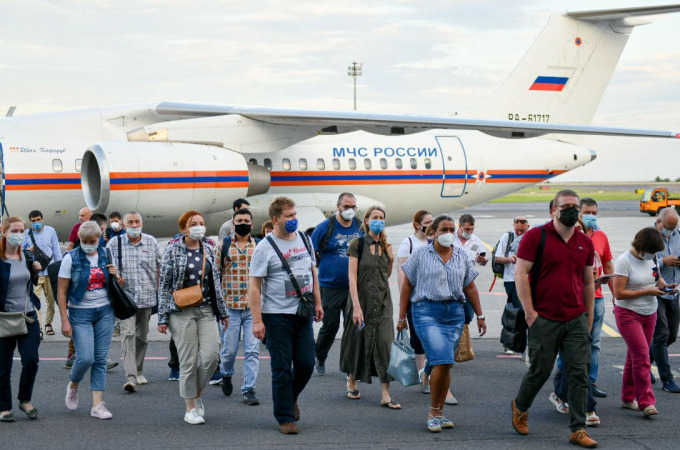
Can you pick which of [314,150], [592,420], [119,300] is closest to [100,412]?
[119,300]

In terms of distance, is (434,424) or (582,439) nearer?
(582,439)

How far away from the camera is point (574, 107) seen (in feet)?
70.8

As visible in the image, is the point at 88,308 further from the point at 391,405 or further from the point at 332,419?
the point at 391,405

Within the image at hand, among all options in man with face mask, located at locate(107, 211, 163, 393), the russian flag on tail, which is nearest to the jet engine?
man with face mask, located at locate(107, 211, 163, 393)

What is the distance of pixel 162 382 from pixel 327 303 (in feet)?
5.79

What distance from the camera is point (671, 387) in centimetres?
773

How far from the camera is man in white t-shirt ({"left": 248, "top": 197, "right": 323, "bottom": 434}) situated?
6562 mm

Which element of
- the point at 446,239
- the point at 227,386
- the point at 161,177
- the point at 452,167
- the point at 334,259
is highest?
the point at 452,167

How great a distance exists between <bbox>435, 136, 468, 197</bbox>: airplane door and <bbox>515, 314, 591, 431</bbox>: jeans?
42.8 feet

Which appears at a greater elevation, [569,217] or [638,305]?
[569,217]

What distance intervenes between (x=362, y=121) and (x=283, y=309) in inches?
401

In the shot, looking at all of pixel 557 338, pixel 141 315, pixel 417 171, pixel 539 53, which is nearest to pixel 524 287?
pixel 557 338

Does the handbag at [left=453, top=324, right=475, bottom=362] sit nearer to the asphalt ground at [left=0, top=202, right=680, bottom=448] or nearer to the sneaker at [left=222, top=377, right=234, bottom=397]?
the asphalt ground at [left=0, top=202, right=680, bottom=448]

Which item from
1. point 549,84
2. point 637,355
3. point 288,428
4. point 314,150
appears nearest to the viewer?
point 288,428
